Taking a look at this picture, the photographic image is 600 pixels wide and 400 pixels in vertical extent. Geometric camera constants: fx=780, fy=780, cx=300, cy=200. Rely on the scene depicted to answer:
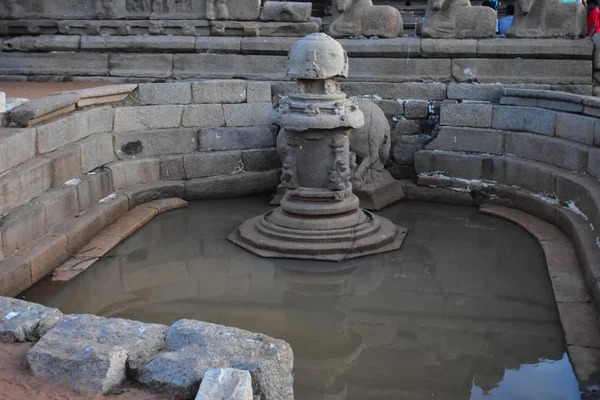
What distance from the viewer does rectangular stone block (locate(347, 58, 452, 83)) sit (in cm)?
888

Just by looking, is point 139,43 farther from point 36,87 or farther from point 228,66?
point 36,87

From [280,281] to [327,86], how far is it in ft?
5.72

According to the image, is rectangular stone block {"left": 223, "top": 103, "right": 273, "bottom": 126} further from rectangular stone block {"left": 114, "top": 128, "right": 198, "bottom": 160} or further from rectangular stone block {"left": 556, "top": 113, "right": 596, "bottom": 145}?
rectangular stone block {"left": 556, "top": 113, "right": 596, "bottom": 145}

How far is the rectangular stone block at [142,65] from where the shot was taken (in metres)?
9.30

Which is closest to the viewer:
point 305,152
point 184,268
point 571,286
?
point 571,286

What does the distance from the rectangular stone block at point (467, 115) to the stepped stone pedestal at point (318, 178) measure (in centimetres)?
205

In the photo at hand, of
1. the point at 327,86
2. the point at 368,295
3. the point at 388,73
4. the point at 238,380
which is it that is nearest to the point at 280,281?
the point at 368,295

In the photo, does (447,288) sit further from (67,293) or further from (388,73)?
(388,73)

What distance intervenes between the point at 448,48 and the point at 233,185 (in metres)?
2.89

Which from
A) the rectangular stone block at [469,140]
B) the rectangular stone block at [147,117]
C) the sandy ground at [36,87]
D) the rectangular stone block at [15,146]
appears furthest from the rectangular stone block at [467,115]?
the rectangular stone block at [15,146]

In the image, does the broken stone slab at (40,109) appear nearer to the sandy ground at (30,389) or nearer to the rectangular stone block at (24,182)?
the rectangular stone block at (24,182)

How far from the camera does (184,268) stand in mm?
6422

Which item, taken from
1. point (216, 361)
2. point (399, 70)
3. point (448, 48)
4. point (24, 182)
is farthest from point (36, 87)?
point (216, 361)

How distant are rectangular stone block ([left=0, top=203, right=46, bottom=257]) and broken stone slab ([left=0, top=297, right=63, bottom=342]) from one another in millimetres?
2090
